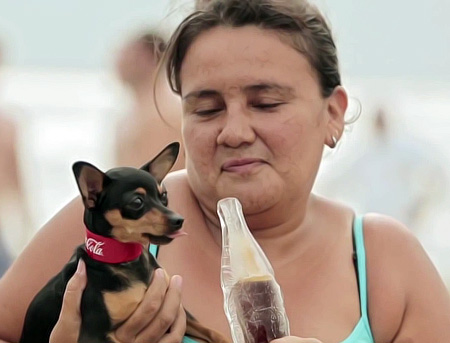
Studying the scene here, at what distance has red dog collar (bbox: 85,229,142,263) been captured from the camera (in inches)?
53.4

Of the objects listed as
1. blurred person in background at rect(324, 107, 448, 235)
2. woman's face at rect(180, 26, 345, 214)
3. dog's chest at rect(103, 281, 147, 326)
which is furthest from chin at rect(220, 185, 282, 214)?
blurred person in background at rect(324, 107, 448, 235)

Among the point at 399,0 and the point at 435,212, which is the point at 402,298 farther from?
the point at 399,0

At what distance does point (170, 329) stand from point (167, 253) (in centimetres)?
28

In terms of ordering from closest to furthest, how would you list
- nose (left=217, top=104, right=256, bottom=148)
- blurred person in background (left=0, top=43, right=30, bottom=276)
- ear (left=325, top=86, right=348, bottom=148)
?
nose (left=217, top=104, right=256, bottom=148) → ear (left=325, top=86, right=348, bottom=148) → blurred person in background (left=0, top=43, right=30, bottom=276)

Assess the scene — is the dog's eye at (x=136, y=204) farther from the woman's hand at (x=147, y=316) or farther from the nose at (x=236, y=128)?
the nose at (x=236, y=128)

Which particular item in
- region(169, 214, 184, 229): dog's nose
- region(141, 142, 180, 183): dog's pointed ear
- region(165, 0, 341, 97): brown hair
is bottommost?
region(169, 214, 184, 229): dog's nose

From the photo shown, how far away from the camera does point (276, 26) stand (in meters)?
1.77

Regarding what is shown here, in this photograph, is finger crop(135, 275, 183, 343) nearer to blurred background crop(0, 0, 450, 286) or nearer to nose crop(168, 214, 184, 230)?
nose crop(168, 214, 184, 230)

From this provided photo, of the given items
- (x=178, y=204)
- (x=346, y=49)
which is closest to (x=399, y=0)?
(x=346, y=49)

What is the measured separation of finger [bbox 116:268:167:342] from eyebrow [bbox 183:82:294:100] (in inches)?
15.7

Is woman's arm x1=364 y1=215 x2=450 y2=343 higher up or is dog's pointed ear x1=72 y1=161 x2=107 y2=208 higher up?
dog's pointed ear x1=72 y1=161 x2=107 y2=208

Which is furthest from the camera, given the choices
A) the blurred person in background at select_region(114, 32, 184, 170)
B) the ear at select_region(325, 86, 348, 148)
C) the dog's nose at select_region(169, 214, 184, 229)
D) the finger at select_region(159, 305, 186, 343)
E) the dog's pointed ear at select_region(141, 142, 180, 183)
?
the blurred person in background at select_region(114, 32, 184, 170)

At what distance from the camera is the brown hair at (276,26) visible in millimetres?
1771

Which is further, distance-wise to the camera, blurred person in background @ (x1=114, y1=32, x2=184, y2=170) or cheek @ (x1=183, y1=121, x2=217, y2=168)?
blurred person in background @ (x1=114, y1=32, x2=184, y2=170)
